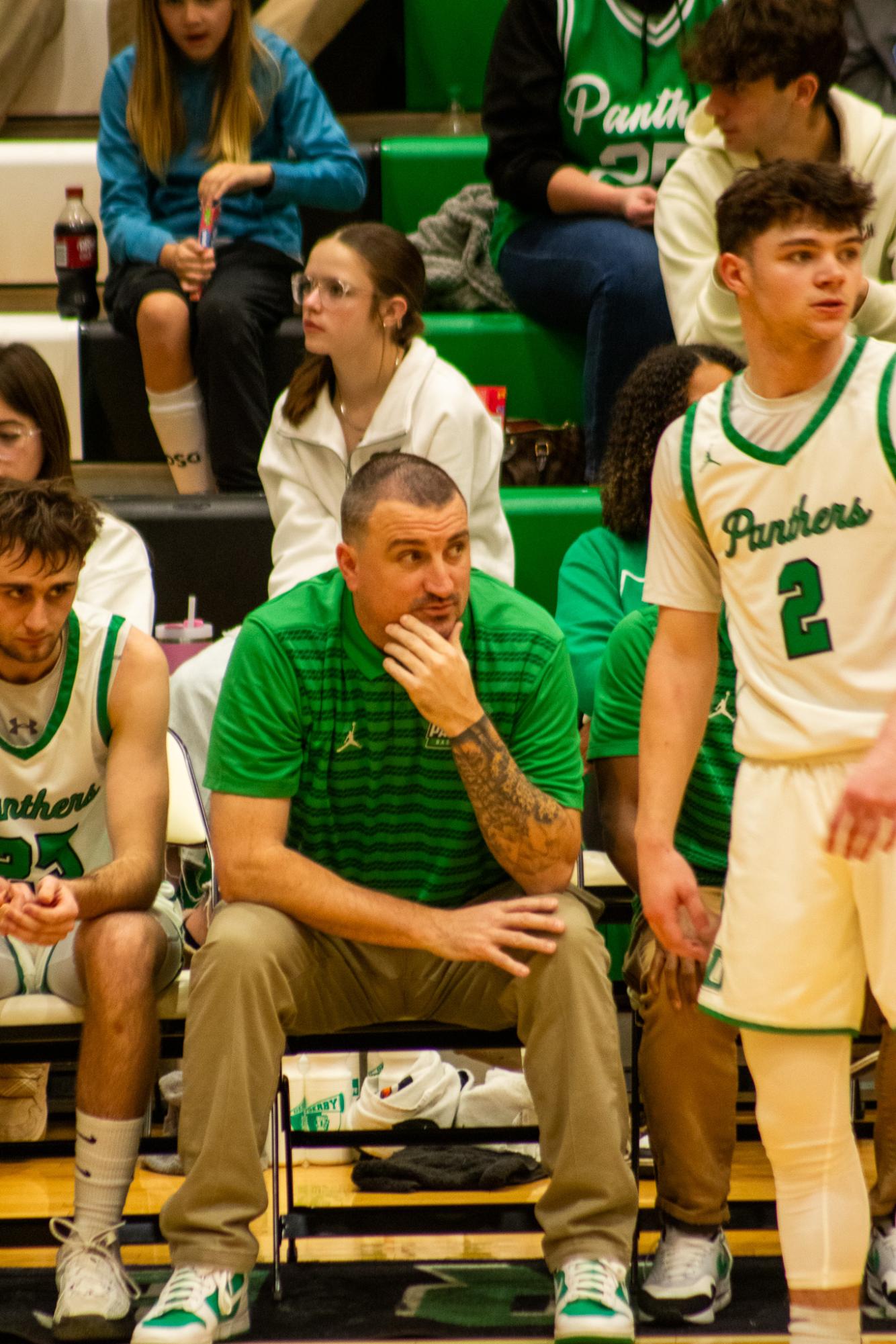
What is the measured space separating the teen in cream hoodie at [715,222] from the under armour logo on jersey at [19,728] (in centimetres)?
161

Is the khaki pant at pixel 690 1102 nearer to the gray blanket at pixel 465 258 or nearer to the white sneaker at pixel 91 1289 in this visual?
the white sneaker at pixel 91 1289

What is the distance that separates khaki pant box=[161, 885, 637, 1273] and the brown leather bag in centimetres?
186

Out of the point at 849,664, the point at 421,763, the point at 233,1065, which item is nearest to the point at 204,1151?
the point at 233,1065

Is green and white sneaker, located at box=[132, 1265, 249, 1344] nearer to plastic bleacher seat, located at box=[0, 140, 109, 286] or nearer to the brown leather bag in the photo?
the brown leather bag

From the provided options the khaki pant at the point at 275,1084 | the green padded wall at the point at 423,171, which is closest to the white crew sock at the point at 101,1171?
the khaki pant at the point at 275,1084

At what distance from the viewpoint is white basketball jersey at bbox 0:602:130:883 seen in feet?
7.89

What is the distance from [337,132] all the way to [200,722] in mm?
1717

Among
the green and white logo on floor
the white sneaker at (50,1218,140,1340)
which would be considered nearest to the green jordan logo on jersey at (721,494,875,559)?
the green and white logo on floor

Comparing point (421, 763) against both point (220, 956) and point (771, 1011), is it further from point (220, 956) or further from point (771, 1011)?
point (771, 1011)

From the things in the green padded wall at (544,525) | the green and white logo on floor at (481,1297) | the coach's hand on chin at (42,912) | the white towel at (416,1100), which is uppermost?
the green padded wall at (544,525)

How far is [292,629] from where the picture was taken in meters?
2.35

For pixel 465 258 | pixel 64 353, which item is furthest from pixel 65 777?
pixel 465 258

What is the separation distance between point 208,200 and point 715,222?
125cm

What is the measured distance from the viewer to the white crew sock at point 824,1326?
185cm
